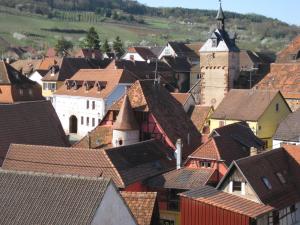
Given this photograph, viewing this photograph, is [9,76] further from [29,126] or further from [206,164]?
[206,164]

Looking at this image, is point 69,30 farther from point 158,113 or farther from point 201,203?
point 201,203

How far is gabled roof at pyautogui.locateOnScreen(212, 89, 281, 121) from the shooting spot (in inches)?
2203

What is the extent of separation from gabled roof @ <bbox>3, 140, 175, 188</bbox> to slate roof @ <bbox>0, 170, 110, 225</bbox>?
11523mm

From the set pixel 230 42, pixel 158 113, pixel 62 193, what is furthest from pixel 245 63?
pixel 62 193

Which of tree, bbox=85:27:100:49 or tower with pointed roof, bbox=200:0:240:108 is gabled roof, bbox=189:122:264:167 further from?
tree, bbox=85:27:100:49

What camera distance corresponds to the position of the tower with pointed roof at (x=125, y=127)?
1742 inches

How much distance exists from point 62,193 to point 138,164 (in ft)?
51.2

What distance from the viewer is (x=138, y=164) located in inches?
1526

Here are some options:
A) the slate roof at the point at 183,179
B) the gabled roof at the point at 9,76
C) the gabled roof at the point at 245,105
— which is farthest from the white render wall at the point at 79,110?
the slate roof at the point at 183,179

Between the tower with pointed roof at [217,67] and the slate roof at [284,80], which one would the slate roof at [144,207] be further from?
the tower with pointed roof at [217,67]

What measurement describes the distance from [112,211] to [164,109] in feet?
77.2

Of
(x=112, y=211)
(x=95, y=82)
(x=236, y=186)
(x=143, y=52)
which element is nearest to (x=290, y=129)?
(x=236, y=186)

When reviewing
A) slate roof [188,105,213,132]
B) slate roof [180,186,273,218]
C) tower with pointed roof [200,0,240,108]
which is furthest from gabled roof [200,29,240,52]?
slate roof [180,186,273,218]

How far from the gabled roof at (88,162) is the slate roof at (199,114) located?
2079 cm
